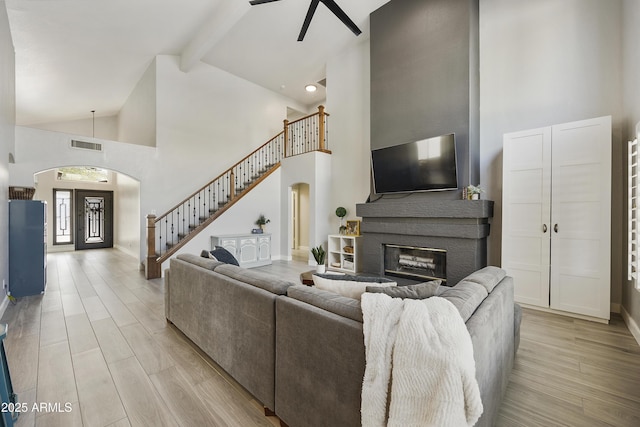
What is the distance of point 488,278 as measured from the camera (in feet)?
5.69

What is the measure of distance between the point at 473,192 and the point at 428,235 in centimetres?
88

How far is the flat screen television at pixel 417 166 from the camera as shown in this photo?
13.4 ft

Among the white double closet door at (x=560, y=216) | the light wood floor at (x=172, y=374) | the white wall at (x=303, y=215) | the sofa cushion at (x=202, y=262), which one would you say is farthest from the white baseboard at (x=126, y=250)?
the white double closet door at (x=560, y=216)

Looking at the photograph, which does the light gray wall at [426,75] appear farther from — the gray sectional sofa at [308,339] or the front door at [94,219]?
the front door at [94,219]

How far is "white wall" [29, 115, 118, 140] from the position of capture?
320 inches

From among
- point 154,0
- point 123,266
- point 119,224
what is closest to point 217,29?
point 154,0

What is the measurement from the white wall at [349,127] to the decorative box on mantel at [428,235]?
3.56 ft

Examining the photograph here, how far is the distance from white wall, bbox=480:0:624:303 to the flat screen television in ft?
1.95

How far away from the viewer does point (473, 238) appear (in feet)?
12.4

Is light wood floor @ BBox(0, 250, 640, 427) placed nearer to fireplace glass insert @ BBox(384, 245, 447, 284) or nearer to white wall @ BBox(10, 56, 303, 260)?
fireplace glass insert @ BBox(384, 245, 447, 284)

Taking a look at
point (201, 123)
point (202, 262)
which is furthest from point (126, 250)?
point (202, 262)

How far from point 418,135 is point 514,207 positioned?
1.80m

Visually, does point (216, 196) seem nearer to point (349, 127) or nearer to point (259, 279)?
point (349, 127)

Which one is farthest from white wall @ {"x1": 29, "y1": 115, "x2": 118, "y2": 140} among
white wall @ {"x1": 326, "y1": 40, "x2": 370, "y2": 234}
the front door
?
white wall @ {"x1": 326, "y1": 40, "x2": 370, "y2": 234}
